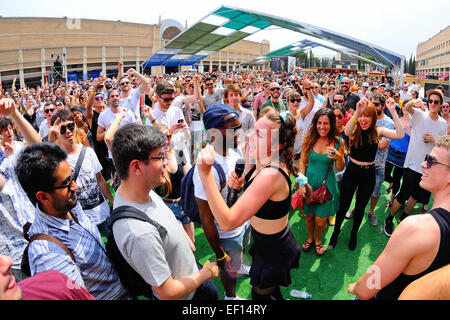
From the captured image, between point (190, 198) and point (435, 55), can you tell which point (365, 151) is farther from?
point (435, 55)

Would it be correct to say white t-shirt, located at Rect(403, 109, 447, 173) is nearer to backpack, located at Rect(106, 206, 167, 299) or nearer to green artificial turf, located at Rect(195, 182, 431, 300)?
green artificial turf, located at Rect(195, 182, 431, 300)

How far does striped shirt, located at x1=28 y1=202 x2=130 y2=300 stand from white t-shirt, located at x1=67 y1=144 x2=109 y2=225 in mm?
1331

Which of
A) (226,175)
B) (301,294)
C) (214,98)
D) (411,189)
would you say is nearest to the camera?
(226,175)

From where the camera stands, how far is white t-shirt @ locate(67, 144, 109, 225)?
2.88 m

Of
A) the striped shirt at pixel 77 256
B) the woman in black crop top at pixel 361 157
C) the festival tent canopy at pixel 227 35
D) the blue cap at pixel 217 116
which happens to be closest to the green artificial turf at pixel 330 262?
the woman in black crop top at pixel 361 157

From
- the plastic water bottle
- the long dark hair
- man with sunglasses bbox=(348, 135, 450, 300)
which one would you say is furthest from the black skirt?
the long dark hair

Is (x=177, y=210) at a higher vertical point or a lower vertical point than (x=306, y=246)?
higher

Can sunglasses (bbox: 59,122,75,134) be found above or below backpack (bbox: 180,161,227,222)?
above

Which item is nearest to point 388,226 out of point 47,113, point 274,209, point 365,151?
point 365,151

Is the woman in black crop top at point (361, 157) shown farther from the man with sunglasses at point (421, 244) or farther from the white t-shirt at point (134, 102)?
the white t-shirt at point (134, 102)

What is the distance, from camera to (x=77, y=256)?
1.46m

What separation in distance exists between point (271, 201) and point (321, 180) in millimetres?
1850
